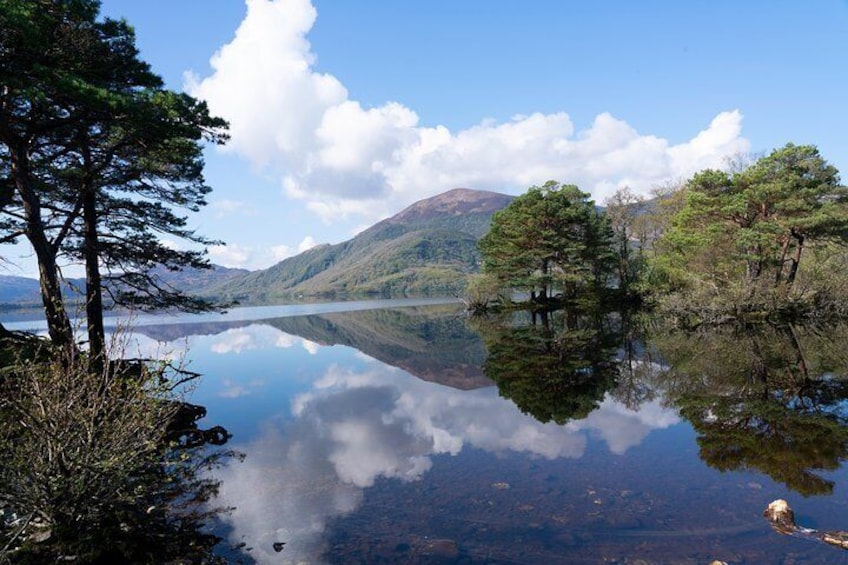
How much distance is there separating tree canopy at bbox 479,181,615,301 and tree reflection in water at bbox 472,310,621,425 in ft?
40.7

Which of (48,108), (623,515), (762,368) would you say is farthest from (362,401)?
(762,368)

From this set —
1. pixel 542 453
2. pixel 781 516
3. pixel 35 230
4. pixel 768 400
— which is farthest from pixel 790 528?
pixel 35 230

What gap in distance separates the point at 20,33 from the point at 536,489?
51.8 feet

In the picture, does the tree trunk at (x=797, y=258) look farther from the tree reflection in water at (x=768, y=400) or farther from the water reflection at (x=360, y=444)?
the water reflection at (x=360, y=444)

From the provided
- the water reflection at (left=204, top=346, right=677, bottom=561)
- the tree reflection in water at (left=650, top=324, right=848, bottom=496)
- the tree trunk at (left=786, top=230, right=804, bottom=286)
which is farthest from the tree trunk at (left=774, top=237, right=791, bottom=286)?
the water reflection at (left=204, top=346, right=677, bottom=561)

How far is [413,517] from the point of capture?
347 inches

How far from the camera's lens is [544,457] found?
11.9 m

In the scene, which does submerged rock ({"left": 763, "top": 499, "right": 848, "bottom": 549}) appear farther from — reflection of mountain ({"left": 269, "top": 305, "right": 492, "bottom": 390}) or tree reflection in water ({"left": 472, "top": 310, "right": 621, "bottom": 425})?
reflection of mountain ({"left": 269, "top": 305, "right": 492, "bottom": 390})

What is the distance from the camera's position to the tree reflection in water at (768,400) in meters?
10.6

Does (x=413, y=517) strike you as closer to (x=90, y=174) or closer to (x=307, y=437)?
(x=307, y=437)

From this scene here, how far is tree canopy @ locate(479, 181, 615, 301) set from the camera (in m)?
52.2

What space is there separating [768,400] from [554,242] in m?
37.8

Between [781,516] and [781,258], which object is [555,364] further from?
[781,258]

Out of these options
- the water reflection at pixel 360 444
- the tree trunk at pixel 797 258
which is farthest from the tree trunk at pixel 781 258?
the water reflection at pixel 360 444
